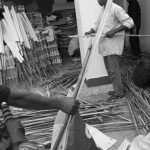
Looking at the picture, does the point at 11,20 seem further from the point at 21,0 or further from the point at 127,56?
the point at 127,56

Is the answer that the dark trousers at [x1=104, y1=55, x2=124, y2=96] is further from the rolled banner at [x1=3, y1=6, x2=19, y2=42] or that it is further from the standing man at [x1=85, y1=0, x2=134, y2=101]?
the rolled banner at [x1=3, y1=6, x2=19, y2=42]

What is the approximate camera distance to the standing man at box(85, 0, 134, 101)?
4.11m

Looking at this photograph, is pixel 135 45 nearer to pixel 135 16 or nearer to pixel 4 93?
pixel 135 16

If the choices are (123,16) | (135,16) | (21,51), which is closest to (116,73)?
(123,16)

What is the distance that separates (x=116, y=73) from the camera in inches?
176

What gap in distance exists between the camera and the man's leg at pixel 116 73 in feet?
14.5

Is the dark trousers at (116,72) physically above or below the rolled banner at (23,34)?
below

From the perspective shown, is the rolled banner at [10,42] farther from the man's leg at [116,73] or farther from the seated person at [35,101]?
the seated person at [35,101]

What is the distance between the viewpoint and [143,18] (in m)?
6.86

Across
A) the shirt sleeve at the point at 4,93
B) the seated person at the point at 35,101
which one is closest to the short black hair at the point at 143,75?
the seated person at the point at 35,101

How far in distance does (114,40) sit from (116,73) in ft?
1.69

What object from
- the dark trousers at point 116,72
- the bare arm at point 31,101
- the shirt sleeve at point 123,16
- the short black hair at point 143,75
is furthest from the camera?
the dark trousers at point 116,72

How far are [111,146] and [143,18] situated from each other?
460cm

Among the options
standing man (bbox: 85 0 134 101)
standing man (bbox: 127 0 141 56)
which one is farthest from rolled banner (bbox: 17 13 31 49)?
standing man (bbox: 127 0 141 56)
